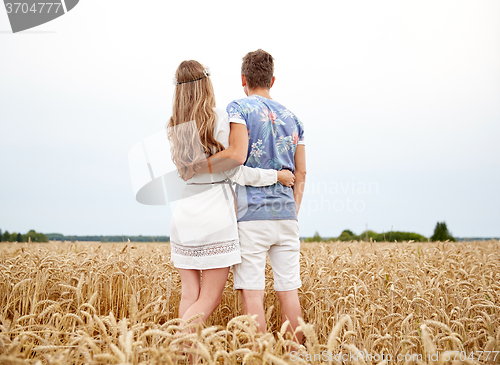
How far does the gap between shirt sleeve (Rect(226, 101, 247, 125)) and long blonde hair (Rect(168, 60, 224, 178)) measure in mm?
127

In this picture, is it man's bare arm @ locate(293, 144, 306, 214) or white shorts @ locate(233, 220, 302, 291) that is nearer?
white shorts @ locate(233, 220, 302, 291)

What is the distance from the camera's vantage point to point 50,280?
12.9 feet

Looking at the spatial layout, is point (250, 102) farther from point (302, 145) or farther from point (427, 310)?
point (427, 310)

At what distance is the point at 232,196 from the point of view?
104 inches

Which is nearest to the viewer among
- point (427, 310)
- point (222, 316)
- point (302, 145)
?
point (302, 145)

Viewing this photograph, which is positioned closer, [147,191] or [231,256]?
[231,256]

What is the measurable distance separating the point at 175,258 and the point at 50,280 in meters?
2.14

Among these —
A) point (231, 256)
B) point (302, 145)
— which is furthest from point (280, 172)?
point (231, 256)

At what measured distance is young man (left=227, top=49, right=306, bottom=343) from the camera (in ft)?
8.74

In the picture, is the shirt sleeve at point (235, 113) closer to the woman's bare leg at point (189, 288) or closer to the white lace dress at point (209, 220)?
the white lace dress at point (209, 220)

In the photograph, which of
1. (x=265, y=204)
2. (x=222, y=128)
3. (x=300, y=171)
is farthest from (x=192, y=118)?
(x=300, y=171)

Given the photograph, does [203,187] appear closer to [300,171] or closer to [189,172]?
[189,172]

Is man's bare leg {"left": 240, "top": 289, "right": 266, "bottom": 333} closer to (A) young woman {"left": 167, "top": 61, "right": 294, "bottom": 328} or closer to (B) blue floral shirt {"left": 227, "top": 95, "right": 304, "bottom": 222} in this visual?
(A) young woman {"left": 167, "top": 61, "right": 294, "bottom": 328}

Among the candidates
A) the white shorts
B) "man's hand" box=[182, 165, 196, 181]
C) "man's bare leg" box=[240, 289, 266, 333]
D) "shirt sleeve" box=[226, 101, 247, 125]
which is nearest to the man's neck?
"shirt sleeve" box=[226, 101, 247, 125]
